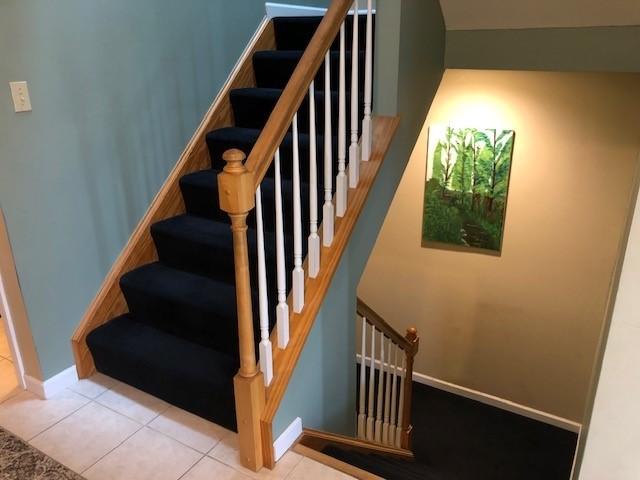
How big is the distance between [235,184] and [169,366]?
0.95 meters

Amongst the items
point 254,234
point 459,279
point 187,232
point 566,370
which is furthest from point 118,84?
point 566,370

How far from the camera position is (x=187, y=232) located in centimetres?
246

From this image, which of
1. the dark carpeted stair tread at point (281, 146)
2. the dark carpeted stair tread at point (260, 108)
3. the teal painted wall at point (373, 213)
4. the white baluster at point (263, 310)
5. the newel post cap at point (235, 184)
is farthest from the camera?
the dark carpeted stair tread at point (260, 108)

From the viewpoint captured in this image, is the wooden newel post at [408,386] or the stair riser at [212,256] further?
the wooden newel post at [408,386]

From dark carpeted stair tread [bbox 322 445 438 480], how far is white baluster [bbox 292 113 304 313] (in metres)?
0.68

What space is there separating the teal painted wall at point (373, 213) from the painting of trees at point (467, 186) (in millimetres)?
1618

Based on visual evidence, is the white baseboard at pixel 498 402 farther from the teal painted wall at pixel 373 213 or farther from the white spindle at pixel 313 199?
the white spindle at pixel 313 199

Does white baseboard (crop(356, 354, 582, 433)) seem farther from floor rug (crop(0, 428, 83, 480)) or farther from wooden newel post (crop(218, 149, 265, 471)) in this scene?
floor rug (crop(0, 428, 83, 480))

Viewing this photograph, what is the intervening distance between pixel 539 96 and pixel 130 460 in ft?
11.2

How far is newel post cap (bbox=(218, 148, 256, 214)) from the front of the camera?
1.49m

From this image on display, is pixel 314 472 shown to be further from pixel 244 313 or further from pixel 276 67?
pixel 276 67

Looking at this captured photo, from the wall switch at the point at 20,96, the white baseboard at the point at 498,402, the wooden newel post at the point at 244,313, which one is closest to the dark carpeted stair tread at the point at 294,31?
the wall switch at the point at 20,96

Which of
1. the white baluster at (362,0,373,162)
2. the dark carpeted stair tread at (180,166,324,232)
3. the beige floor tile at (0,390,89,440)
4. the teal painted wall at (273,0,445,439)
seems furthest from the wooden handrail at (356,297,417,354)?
the beige floor tile at (0,390,89,440)

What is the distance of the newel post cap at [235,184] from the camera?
1493mm
